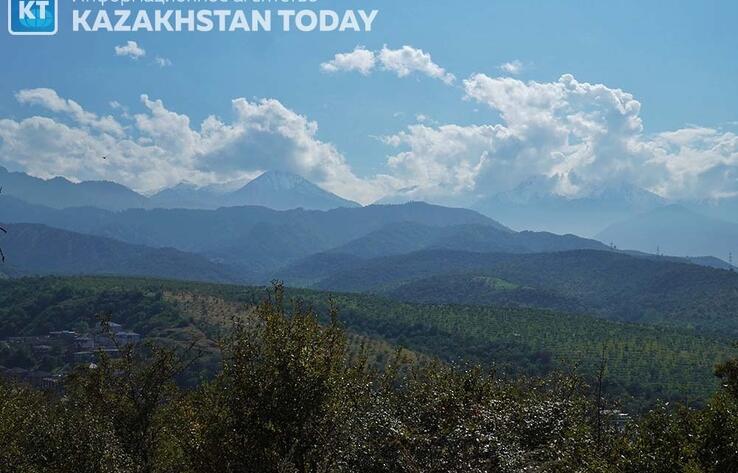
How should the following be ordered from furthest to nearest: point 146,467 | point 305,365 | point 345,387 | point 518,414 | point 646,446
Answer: point 146,467
point 518,414
point 646,446
point 345,387
point 305,365

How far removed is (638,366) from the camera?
617 ft

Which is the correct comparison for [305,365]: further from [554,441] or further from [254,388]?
[554,441]

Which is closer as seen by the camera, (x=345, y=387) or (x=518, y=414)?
(x=345, y=387)

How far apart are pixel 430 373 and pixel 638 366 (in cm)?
17358

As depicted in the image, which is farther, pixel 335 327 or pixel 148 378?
pixel 148 378

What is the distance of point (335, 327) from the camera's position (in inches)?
1047

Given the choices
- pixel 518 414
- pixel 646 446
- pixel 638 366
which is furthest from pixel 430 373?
pixel 638 366

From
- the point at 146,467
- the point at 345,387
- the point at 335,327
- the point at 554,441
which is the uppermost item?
the point at 335,327

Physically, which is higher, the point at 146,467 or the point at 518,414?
the point at 518,414

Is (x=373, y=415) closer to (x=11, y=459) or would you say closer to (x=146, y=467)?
(x=146, y=467)

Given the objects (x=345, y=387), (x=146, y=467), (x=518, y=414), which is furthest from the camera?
(x=146, y=467)

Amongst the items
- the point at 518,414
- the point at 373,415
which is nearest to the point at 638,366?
the point at 518,414

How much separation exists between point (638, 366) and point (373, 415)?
18459cm

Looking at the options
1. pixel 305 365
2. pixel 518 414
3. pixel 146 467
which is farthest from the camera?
pixel 146 467
